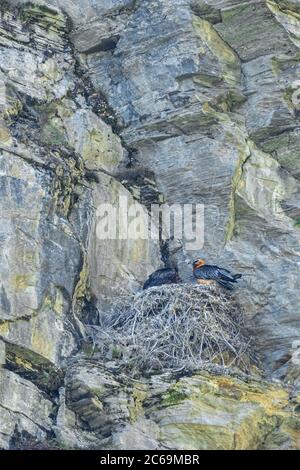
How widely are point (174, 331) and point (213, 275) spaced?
4.21ft

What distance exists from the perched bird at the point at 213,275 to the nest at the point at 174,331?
14 centimetres

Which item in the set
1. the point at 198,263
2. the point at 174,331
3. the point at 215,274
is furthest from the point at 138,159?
the point at 174,331

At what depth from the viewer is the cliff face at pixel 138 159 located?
2486 centimetres

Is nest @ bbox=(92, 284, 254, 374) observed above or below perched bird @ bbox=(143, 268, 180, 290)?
below

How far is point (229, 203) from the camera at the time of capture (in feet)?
88.3

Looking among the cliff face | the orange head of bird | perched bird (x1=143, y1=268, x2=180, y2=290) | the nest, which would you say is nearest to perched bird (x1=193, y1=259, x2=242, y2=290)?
the orange head of bird

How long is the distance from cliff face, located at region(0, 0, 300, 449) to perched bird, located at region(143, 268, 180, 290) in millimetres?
373

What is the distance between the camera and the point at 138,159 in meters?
Answer: 27.7

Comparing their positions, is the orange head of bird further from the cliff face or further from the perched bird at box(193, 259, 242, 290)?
the cliff face

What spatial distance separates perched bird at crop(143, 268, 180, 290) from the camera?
26.4 meters

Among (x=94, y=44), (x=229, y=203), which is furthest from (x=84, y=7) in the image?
(x=229, y=203)

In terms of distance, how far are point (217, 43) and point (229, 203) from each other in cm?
282

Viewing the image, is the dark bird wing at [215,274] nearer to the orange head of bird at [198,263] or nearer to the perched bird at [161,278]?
the orange head of bird at [198,263]

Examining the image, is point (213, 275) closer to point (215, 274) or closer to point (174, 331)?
point (215, 274)
